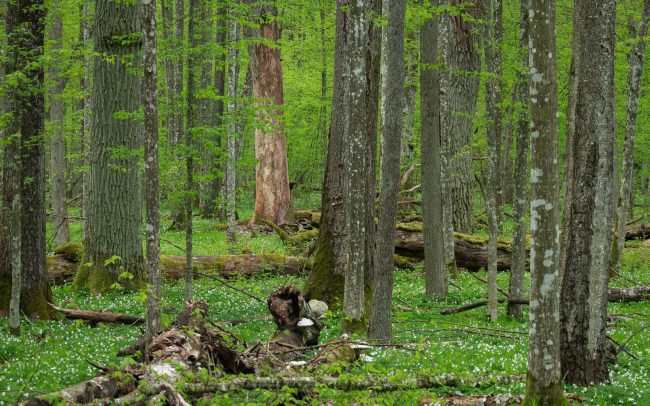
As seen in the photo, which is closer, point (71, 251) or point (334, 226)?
point (334, 226)

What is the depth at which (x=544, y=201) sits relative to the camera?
629cm

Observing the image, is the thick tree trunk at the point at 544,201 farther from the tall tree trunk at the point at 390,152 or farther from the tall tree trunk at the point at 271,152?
the tall tree trunk at the point at 271,152

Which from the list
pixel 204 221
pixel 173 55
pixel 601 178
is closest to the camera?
pixel 601 178

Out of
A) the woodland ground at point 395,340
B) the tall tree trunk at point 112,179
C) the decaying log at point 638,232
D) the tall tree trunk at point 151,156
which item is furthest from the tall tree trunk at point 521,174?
the decaying log at point 638,232

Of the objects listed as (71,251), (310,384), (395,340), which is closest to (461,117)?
(395,340)

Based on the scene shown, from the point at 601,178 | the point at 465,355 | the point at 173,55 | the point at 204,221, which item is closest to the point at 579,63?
the point at 601,178

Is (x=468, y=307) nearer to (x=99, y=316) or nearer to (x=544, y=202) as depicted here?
(x=544, y=202)

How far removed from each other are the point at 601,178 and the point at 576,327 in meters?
1.92

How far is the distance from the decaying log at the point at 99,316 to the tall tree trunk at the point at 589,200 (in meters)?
8.07

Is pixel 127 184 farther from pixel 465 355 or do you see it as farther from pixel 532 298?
pixel 532 298

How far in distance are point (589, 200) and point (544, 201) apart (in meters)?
1.79

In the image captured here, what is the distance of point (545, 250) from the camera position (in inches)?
247

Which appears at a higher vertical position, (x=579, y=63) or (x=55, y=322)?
(x=579, y=63)

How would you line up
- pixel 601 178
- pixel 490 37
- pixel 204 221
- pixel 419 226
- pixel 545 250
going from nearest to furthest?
pixel 545 250 < pixel 601 178 < pixel 490 37 < pixel 419 226 < pixel 204 221
